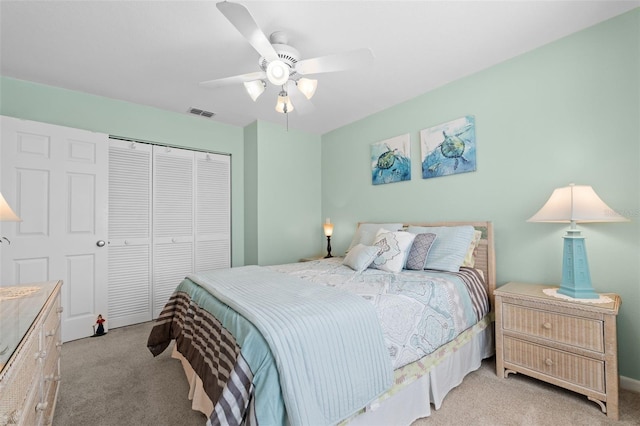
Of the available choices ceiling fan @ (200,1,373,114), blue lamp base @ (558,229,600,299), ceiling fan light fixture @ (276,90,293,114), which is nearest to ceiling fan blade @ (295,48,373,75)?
ceiling fan @ (200,1,373,114)

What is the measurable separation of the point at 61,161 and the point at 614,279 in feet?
15.6

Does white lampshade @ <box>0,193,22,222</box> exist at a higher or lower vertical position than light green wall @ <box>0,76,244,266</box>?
lower

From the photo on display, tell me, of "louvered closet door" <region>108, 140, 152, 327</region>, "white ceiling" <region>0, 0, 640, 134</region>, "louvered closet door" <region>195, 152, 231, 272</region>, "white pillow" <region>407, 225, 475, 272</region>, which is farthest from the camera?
"louvered closet door" <region>195, 152, 231, 272</region>

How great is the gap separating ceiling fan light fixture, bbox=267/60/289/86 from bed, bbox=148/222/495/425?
1394 mm

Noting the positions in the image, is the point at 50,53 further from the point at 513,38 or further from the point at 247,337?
the point at 513,38

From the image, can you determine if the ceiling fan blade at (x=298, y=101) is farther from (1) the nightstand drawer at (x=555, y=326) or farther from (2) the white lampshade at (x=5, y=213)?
(1) the nightstand drawer at (x=555, y=326)

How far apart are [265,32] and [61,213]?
2.63 metres

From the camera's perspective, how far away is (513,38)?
218cm

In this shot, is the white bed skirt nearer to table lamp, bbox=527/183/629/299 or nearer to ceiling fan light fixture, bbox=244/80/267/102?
table lamp, bbox=527/183/629/299

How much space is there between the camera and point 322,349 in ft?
4.08

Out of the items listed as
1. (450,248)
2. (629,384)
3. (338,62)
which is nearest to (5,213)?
(338,62)

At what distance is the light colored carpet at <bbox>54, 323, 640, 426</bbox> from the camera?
1653 mm

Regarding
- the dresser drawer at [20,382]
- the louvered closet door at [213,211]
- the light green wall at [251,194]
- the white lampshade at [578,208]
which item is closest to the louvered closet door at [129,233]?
the louvered closet door at [213,211]

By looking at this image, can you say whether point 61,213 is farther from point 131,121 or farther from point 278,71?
point 278,71
